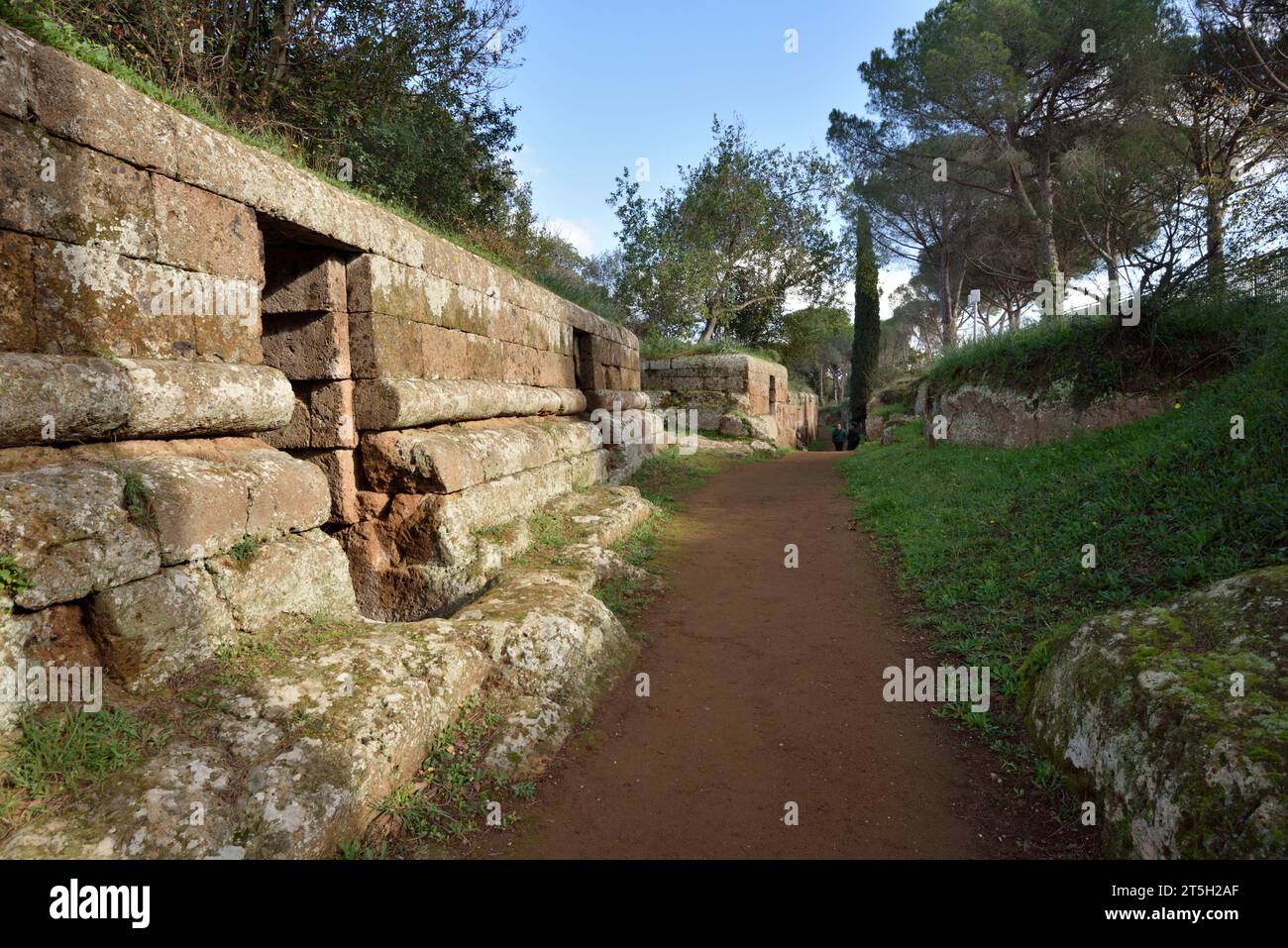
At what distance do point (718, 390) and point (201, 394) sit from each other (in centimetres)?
1367

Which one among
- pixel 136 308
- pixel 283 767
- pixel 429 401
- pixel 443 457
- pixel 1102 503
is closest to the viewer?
pixel 283 767

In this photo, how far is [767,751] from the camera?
345 cm

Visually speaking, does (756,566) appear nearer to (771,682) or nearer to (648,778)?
(771,682)

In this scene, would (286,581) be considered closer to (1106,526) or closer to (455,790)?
(455,790)

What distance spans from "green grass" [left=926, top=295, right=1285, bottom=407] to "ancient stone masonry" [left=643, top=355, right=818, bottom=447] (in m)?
7.40

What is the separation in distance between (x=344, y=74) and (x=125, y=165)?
753 centimetres

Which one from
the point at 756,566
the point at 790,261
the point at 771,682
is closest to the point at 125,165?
the point at 771,682

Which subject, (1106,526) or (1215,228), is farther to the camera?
(1215,228)

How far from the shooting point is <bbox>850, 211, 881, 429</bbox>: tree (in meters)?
24.7

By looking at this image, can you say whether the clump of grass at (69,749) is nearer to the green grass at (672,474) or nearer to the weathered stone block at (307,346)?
the weathered stone block at (307,346)

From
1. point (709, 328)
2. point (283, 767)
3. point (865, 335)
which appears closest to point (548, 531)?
point (283, 767)

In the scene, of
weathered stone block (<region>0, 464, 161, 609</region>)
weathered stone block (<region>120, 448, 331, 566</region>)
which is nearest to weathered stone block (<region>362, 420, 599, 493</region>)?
weathered stone block (<region>120, 448, 331, 566</region>)

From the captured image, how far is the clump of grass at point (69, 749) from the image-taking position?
7.04 ft
